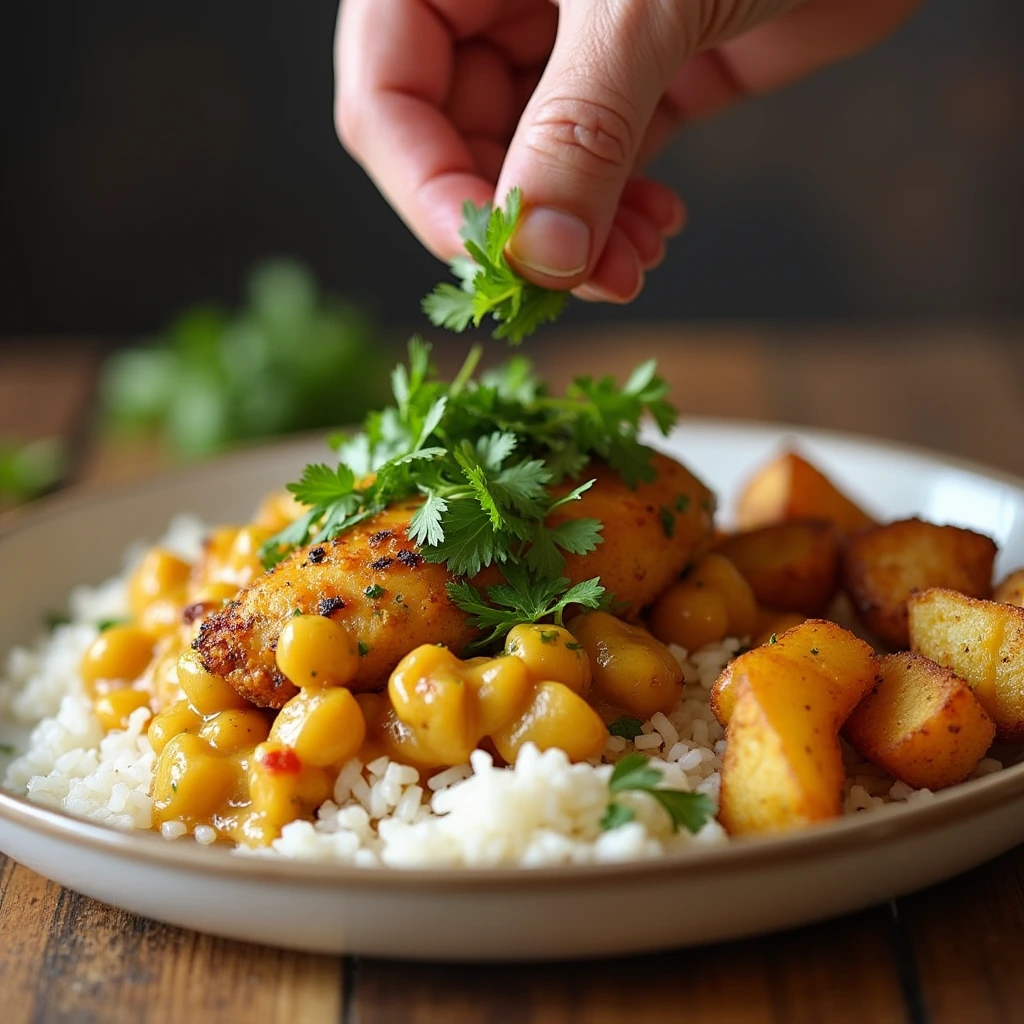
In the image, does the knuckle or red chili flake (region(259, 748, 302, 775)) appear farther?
the knuckle

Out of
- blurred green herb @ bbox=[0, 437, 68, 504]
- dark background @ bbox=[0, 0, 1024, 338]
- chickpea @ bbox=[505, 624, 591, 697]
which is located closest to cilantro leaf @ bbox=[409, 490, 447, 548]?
chickpea @ bbox=[505, 624, 591, 697]

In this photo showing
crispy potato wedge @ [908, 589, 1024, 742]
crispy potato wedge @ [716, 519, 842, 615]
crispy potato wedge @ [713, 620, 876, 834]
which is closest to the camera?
crispy potato wedge @ [713, 620, 876, 834]

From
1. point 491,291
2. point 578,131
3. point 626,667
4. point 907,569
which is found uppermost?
point 578,131

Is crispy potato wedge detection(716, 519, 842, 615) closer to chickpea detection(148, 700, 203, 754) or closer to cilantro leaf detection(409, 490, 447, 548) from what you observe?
cilantro leaf detection(409, 490, 447, 548)

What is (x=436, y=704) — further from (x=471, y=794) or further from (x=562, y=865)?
(x=562, y=865)

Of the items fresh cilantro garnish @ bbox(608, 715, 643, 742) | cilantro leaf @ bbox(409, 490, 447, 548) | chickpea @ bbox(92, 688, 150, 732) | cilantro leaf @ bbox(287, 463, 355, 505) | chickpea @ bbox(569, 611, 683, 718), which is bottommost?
chickpea @ bbox(92, 688, 150, 732)

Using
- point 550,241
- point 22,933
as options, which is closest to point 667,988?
point 22,933

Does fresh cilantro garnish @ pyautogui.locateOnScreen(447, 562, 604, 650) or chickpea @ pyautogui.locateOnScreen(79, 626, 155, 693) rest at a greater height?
fresh cilantro garnish @ pyautogui.locateOnScreen(447, 562, 604, 650)
